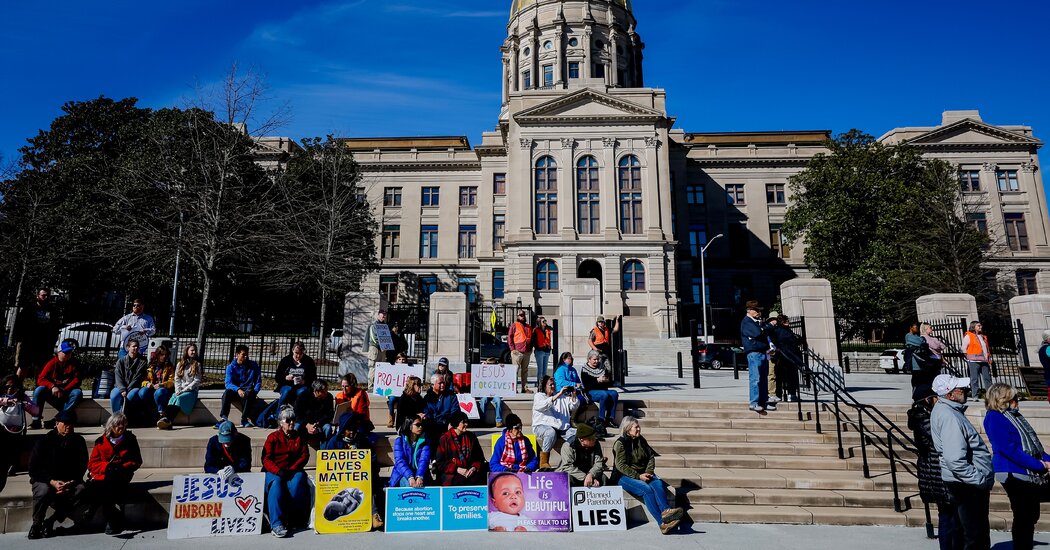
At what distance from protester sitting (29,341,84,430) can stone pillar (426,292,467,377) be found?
7.50 m

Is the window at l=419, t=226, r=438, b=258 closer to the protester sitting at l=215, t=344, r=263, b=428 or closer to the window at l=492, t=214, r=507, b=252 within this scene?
the window at l=492, t=214, r=507, b=252

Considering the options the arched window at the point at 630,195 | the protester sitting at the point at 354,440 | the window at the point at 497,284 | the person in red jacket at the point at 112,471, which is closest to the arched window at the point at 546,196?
the arched window at the point at 630,195

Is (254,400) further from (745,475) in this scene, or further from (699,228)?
(699,228)

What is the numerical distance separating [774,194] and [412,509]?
57.6 meters

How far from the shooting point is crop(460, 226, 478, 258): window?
5706 cm

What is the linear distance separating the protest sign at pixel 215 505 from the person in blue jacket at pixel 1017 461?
8.44 metres

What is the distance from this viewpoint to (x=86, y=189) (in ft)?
93.6

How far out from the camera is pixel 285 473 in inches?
302

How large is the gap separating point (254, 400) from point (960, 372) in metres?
16.8

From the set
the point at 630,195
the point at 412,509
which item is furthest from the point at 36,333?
the point at 630,195

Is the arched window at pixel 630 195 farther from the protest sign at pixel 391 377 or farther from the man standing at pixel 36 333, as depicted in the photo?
the man standing at pixel 36 333

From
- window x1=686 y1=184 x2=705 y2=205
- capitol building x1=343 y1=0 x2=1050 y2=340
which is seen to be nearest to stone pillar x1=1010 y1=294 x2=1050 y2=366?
capitol building x1=343 y1=0 x2=1050 y2=340

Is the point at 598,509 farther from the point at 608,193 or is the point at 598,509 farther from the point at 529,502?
the point at 608,193

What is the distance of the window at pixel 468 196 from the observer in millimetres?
58125
